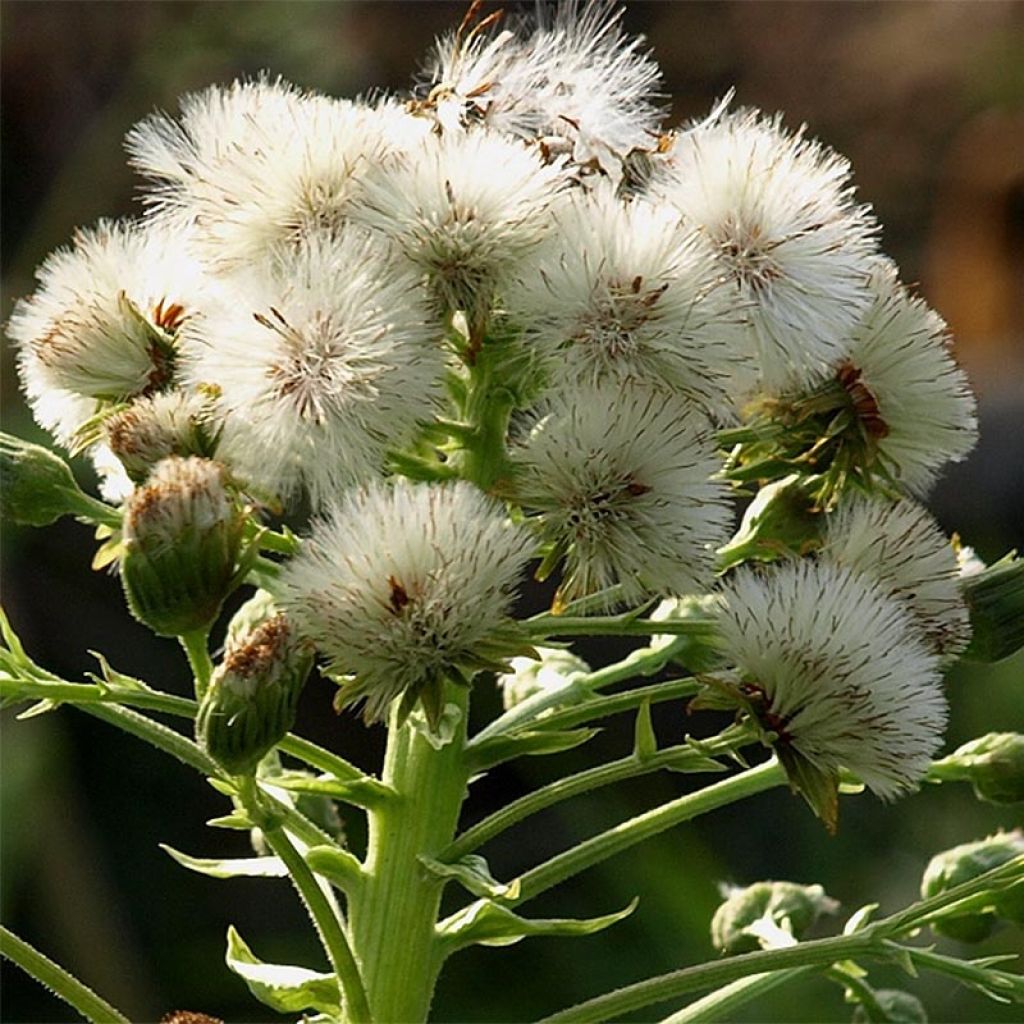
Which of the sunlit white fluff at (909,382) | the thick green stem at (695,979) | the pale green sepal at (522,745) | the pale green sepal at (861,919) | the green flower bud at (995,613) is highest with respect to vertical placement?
the sunlit white fluff at (909,382)

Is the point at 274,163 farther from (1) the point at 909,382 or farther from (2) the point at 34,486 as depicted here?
(1) the point at 909,382

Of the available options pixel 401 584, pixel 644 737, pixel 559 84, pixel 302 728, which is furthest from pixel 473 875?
pixel 302 728

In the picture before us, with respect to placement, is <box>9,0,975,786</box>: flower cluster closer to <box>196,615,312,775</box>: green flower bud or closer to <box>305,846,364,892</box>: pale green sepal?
A: <box>196,615,312,775</box>: green flower bud

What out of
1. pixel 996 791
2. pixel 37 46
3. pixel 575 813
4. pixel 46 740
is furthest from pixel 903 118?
pixel 996 791

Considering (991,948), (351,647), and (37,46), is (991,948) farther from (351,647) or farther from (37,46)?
(37,46)

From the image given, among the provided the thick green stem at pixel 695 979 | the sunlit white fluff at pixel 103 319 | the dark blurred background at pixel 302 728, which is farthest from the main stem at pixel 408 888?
the dark blurred background at pixel 302 728

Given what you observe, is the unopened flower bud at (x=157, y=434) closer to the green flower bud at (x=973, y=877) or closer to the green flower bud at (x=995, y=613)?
the green flower bud at (x=995, y=613)
